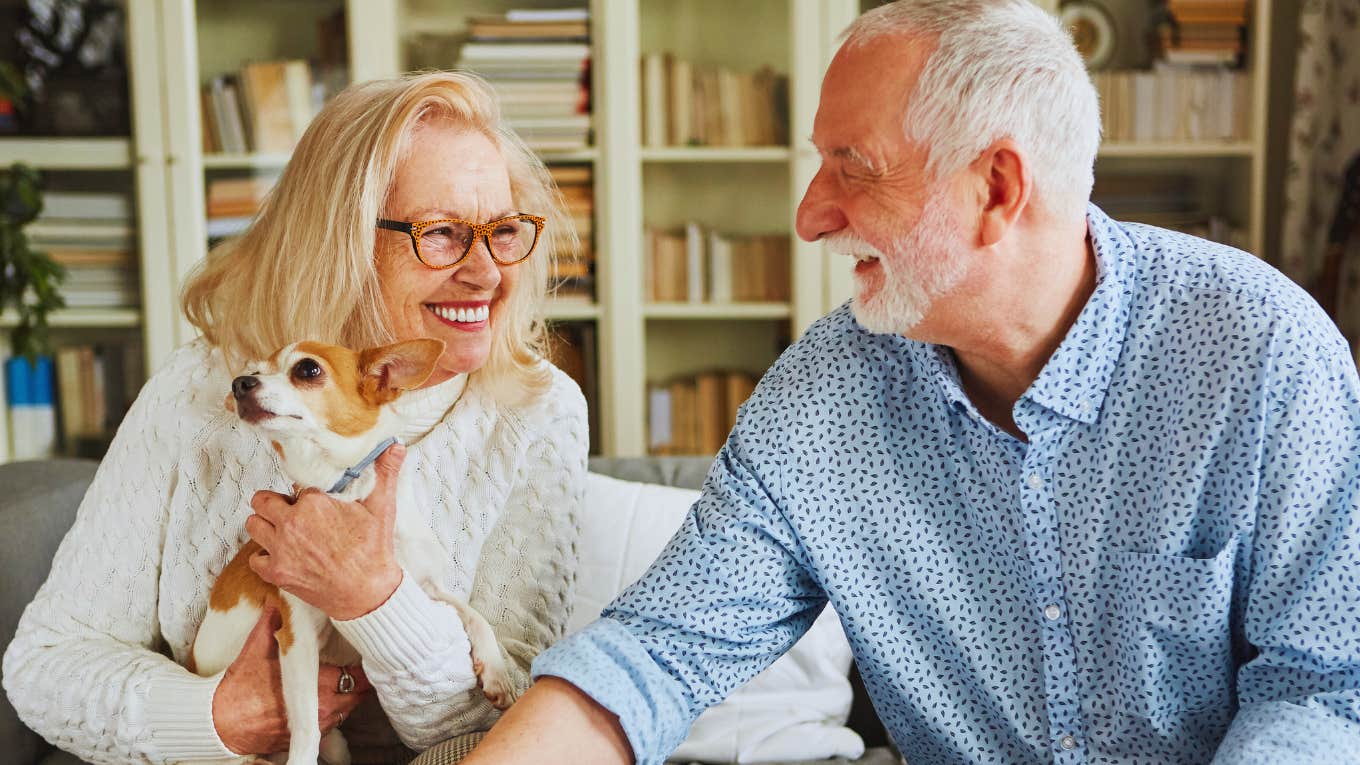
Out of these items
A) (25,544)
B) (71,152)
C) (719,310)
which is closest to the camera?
(25,544)

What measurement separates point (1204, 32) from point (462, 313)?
278 cm

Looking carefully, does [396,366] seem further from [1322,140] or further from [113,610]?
[1322,140]

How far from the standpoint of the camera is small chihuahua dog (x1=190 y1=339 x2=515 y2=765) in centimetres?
93

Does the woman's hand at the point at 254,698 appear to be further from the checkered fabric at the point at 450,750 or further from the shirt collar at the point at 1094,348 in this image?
the shirt collar at the point at 1094,348

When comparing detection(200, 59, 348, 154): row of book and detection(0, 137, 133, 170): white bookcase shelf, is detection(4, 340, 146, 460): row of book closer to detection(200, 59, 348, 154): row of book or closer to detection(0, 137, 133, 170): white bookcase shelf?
detection(0, 137, 133, 170): white bookcase shelf

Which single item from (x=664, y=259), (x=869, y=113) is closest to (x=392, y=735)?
(x=869, y=113)

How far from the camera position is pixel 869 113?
3.75ft

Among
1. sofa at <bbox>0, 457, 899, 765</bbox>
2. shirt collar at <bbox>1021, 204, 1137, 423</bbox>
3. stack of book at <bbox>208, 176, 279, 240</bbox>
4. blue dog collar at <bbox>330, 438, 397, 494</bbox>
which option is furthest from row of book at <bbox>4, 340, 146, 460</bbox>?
shirt collar at <bbox>1021, 204, 1137, 423</bbox>

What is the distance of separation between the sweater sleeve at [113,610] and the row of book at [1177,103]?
2766 mm

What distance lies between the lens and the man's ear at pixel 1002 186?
112cm

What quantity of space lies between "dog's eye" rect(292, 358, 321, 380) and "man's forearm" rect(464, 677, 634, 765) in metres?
0.36

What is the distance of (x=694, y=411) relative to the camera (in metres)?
3.33

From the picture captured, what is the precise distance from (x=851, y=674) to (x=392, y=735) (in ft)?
2.84

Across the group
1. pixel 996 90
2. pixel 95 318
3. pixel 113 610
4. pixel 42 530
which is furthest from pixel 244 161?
pixel 996 90
